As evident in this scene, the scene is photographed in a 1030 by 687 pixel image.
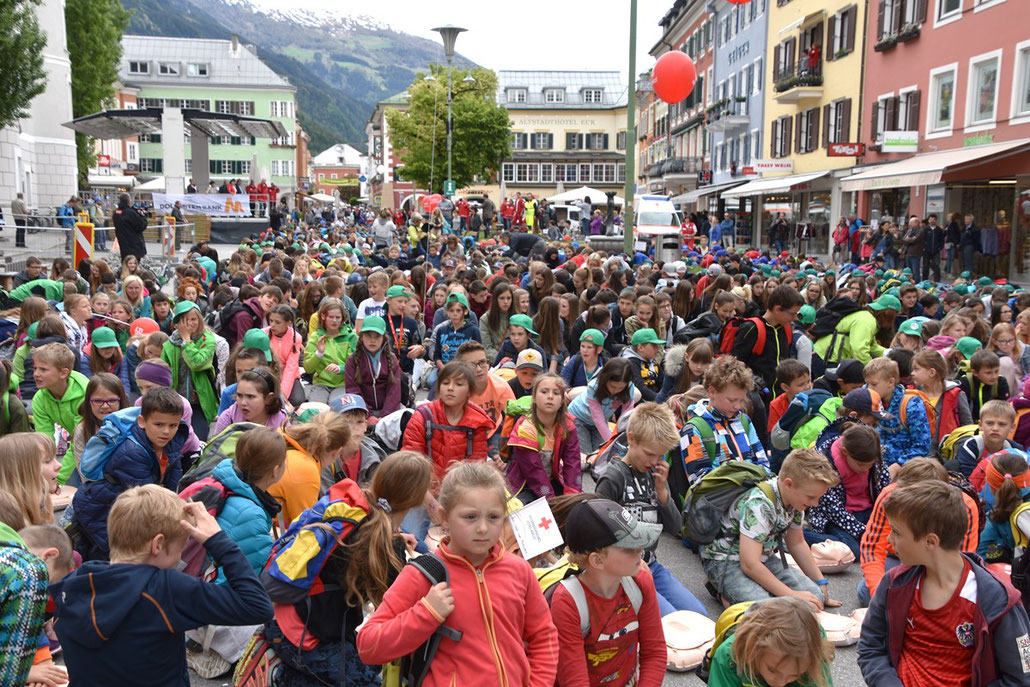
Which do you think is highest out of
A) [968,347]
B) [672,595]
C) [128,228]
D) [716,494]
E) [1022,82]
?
[1022,82]

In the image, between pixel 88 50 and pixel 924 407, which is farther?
pixel 88 50

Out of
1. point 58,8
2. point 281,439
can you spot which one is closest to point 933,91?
point 281,439

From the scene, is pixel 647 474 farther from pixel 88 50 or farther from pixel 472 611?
pixel 88 50

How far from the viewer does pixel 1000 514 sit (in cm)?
530

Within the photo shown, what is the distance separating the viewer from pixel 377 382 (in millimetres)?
7922

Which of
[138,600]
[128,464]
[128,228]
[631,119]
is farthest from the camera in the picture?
[128,228]

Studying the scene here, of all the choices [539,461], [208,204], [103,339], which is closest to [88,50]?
[208,204]

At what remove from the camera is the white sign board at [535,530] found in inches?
129

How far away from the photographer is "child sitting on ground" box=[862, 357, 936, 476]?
6.75 metres

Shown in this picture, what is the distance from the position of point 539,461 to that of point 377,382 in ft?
8.49

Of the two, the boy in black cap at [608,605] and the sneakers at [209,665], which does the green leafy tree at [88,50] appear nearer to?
the sneakers at [209,665]

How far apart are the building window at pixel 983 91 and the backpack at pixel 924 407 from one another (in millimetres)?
19290

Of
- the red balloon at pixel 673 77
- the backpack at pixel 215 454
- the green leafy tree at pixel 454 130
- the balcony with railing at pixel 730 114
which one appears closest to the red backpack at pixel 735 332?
the backpack at pixel 215 454

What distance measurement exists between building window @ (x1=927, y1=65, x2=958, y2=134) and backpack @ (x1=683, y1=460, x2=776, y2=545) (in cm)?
Result: 2348
